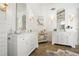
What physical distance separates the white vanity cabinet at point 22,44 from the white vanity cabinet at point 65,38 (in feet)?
1.13

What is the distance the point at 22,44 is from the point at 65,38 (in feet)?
Result: 2.47

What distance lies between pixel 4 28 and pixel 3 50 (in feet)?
1.22

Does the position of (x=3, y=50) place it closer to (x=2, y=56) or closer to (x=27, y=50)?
(x=2, y=56)

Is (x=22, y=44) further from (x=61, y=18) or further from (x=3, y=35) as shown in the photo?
(x=61, y=18)

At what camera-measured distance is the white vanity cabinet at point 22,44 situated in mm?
2369

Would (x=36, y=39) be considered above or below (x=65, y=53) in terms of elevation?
above

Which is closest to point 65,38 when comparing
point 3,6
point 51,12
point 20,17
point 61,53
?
point 61,53

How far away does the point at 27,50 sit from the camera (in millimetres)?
2420

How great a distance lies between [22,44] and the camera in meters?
2.41

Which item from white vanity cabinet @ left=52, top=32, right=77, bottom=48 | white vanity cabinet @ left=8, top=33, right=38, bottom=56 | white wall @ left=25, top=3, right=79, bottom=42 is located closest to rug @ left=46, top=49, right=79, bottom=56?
white vanity cabinet @ left=52, top=32, right=77, bottom=48

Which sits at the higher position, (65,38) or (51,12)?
(51,12)

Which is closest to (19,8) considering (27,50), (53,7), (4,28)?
(4,28)

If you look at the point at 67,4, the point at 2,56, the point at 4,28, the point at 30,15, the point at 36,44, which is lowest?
the point at 2,56

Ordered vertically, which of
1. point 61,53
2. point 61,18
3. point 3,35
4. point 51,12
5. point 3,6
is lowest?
point 61,53
